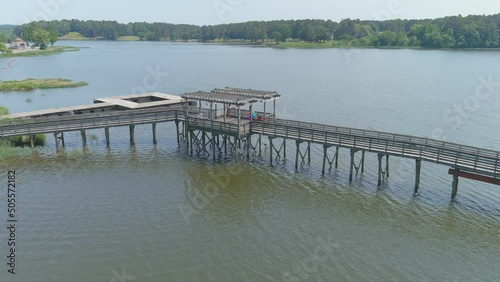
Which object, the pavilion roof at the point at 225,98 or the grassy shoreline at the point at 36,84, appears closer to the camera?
the pavilion roof at the point at 225,98

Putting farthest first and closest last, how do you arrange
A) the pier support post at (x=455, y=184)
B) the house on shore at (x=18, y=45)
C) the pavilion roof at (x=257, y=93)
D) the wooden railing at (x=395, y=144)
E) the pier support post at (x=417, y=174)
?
the house on shore at (x=18, y=45)
the pavilion roof at (x=257, y=93)
the pier support post at (x=417, y=174)
the pier support post at (x=455, y=184)
the wooden railing at (x=395, y=144)

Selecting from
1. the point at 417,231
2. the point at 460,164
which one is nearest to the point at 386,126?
the point at 460,164

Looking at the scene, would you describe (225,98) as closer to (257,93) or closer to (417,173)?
(257,93)

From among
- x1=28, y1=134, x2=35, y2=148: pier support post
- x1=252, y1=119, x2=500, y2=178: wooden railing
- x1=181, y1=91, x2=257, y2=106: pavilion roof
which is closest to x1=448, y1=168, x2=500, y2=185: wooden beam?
x1=252, y1=119, x2=500, y2=178: wooden railing

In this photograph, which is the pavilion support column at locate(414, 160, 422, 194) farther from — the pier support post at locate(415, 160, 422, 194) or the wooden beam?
the wooden beam

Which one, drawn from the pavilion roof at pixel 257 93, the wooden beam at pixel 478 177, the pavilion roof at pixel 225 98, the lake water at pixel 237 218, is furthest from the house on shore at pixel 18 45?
the wooden beam at pixel 478 177

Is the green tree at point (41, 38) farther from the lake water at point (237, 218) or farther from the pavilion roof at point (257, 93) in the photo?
the pavilion roof at point (257, 93)

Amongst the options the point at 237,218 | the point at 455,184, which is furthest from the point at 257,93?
the point at 455,184
